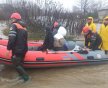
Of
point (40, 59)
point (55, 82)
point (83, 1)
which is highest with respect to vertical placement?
point (83, 1)

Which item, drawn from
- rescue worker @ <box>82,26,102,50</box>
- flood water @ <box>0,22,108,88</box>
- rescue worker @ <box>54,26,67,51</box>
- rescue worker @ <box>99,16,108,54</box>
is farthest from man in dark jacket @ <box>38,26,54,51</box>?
rescue worker @ <box>99,16,108,54</box>

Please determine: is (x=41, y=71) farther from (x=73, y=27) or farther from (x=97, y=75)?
(x=73, y=27)

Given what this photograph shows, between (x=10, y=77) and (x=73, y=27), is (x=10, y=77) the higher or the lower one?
the lower one

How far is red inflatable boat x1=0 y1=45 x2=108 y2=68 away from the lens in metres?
8.01

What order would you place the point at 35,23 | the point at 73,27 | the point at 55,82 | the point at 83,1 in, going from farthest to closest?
the point at 83,1
the point at 73,27
the point at 35,23
the point at 55,82

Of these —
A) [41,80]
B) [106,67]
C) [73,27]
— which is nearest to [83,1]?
[73,27]

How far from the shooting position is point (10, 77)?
26.0 ft

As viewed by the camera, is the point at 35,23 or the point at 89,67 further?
the point at 35,23

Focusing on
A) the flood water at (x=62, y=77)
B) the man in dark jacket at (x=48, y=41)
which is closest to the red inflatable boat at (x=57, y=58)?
the flood water at (x=62, y=77)

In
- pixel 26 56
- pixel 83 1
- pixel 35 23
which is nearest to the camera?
pixel 26 56

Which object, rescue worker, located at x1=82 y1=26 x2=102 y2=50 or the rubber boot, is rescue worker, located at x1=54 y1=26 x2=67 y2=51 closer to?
rescue worker, located at x1=82 y1=26 x2=102 y2=50

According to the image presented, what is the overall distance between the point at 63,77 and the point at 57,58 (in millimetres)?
739

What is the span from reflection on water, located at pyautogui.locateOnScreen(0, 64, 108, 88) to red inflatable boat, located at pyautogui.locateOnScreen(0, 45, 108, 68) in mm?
228

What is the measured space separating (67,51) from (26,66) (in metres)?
1.58
